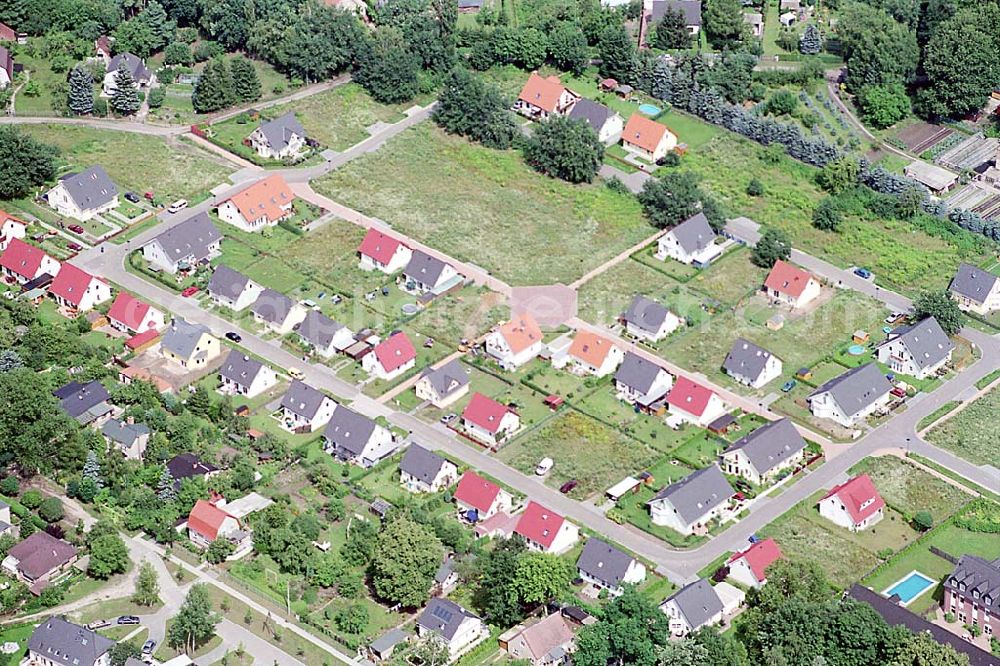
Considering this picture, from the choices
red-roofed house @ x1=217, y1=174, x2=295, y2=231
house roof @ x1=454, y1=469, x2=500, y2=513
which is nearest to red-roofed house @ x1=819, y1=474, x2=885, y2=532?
house roof @ x1=454, y1=469, x2=500, y2=513

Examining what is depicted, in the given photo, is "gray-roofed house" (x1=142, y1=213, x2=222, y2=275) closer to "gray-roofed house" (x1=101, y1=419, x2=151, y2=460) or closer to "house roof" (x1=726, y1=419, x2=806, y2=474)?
"gray-roofed house" (x1=101, y1=419, x2=151, y2=460)

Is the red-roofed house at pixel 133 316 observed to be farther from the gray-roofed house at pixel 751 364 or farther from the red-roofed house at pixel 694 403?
the gray-roofed house at pixel 751 364

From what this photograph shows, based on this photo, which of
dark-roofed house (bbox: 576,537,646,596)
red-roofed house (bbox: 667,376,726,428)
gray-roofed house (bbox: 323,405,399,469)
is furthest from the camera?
red-roofed house (bbox: 667,376,726,428)

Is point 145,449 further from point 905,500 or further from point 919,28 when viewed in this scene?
point 919,28

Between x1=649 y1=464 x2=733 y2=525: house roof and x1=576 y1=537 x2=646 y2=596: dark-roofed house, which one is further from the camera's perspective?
x1=649 y1=464 x2=733 y2=525: house roof

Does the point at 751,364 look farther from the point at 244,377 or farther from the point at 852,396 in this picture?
the point at 244,377

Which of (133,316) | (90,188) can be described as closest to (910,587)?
(133,316)
